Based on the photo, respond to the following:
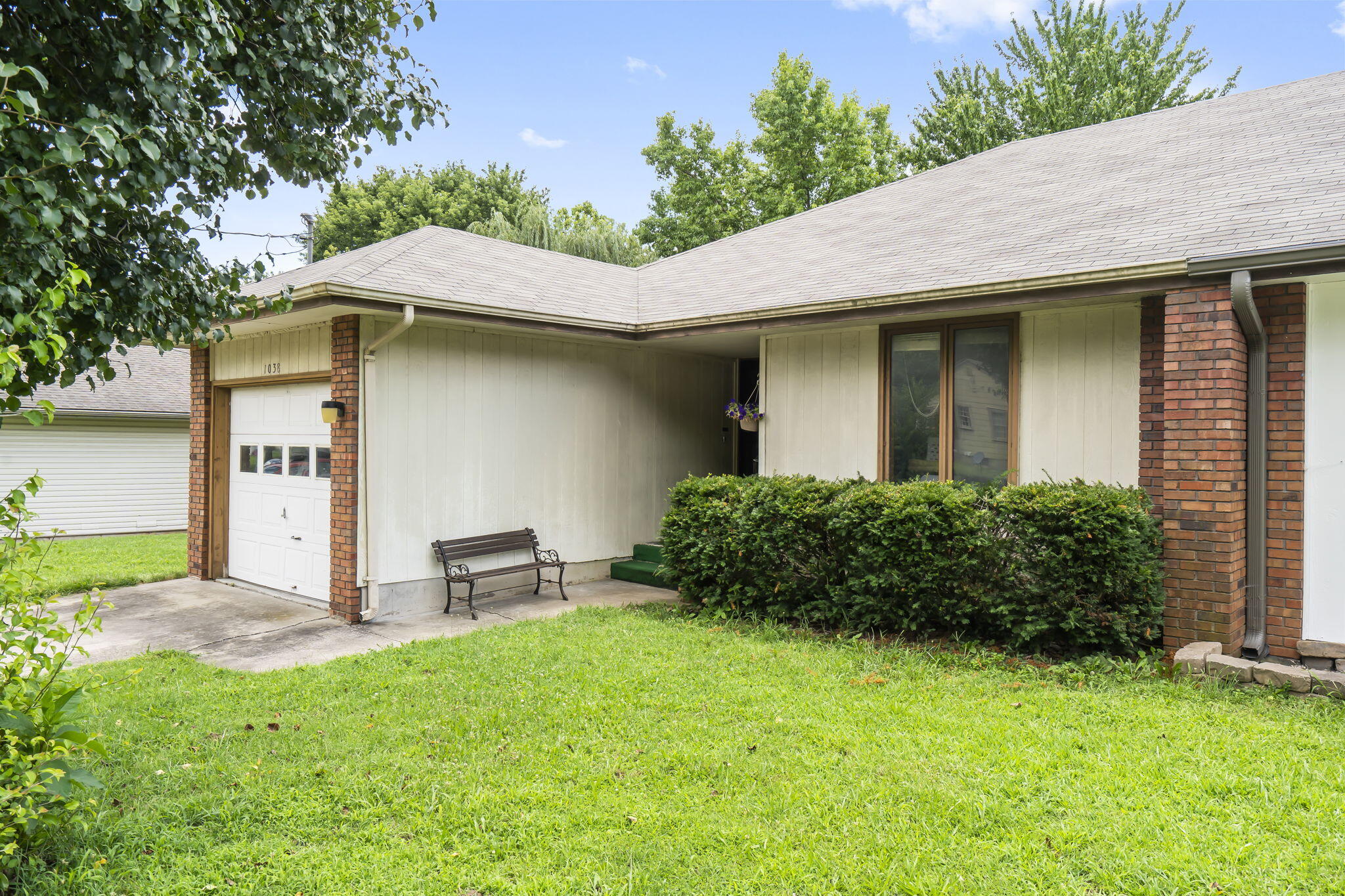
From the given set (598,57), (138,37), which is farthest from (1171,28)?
(138,37)

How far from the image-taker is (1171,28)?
72.9 ft

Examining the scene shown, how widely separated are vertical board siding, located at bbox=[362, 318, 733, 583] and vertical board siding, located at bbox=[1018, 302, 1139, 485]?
464 cm

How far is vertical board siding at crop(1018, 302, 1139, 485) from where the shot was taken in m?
6.21

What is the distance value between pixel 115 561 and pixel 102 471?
542cm

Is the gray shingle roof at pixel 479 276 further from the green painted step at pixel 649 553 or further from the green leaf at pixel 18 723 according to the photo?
the green leaf at pixel 18 723

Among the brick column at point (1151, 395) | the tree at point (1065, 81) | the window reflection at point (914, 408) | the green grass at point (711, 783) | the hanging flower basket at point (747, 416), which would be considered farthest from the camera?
the tree at point (1065, 81)

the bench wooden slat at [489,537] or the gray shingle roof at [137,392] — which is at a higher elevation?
the gray shingle roof at [137,392]

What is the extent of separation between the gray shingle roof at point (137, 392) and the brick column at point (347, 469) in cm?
820

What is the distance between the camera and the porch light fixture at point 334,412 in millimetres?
7266

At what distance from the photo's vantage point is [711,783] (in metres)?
3.69

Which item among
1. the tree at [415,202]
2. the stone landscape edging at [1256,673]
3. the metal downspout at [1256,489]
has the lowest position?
the stone landscape edging at [1256,673]

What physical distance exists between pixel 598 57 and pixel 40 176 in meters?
26.0

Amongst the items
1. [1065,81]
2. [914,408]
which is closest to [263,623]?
[914,408]

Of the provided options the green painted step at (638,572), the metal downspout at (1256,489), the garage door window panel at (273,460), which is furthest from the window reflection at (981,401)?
the garage door window panel at (273,460)
